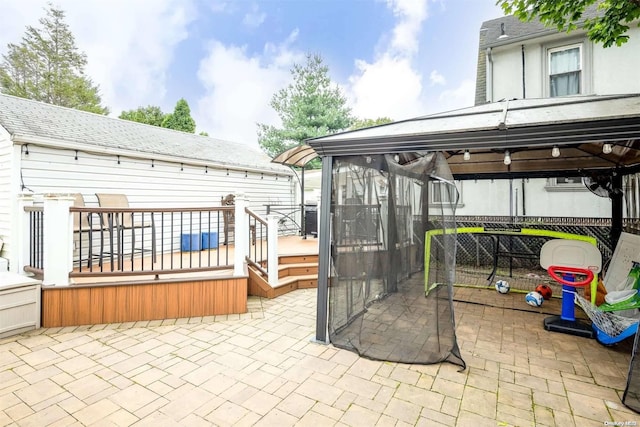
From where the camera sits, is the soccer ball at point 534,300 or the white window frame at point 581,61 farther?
the white window frame at point 581,61

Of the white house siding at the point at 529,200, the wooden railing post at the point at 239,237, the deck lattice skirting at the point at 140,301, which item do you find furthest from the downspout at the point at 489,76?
the deck lattice skirting at the point at 140,301

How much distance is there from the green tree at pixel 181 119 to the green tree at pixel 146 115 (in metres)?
2.59

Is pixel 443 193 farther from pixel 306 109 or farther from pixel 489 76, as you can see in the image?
pixel 306 109

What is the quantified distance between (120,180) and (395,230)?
5338 mm

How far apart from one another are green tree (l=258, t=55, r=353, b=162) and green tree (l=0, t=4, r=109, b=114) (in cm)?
1243

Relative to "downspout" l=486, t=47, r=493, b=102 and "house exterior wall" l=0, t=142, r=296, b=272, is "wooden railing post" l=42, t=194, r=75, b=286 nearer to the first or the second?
"house exterior wall" l=0, t=142, r=296, b=272

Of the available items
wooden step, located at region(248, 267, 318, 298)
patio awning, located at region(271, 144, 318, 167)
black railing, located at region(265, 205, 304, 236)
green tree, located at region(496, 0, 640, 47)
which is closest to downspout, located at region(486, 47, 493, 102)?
green tree, located at region(496, 0, 640, 47)

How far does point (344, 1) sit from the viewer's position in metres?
14.7

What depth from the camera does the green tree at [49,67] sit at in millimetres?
17438

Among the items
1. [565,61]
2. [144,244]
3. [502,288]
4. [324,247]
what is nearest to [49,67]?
[144,244]

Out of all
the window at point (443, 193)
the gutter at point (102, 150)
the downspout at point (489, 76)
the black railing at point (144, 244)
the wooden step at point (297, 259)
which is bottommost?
the wooden step at point (297, 259)

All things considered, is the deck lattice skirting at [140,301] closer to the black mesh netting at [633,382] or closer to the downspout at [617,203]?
the black mesh netting at [633,382]

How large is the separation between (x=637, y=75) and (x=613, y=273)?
17.0 ft

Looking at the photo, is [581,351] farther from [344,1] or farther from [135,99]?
[135,99]
